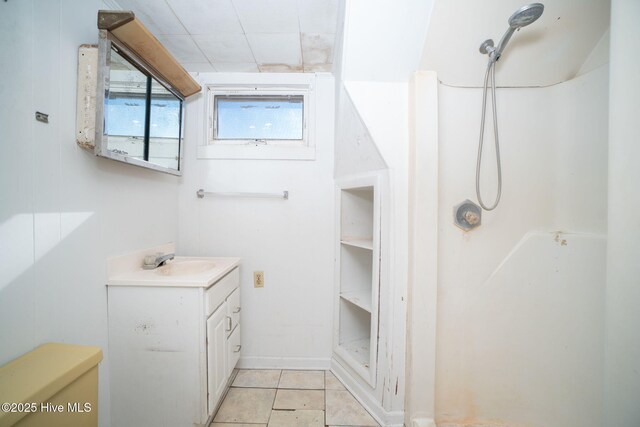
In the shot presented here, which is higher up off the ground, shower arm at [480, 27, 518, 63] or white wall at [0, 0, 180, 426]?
shower arm at [480, 27, 518, 63]

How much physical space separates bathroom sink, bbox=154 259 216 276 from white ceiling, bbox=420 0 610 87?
1.66 m

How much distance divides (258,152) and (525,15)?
59.5 inches

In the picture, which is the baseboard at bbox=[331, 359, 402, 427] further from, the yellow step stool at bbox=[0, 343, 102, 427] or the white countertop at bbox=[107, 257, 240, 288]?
the yellow step stool at bbox=[0, 343, 102, 427]

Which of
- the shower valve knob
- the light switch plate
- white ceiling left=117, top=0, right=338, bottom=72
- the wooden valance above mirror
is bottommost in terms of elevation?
the light switch plate

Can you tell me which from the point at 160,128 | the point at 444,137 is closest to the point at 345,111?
the point at 444,137

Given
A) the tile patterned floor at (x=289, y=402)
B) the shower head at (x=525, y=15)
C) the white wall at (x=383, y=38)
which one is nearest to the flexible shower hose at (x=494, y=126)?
the shower head at (x=525, y=15)

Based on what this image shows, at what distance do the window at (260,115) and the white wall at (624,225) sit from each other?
142cm

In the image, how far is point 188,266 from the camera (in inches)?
58.3

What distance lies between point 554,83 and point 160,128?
83.4 inches

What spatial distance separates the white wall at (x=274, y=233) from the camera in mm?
Answer: 1689

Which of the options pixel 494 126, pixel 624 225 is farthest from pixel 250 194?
pixel 624 225

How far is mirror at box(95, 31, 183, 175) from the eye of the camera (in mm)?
968

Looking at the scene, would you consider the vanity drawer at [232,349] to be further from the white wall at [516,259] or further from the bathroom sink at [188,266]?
the white wall at [516,259]

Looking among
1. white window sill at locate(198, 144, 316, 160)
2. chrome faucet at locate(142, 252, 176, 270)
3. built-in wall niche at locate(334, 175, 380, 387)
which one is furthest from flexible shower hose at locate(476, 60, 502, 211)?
chrome faucet at locate(142, 252, 176, 270)
